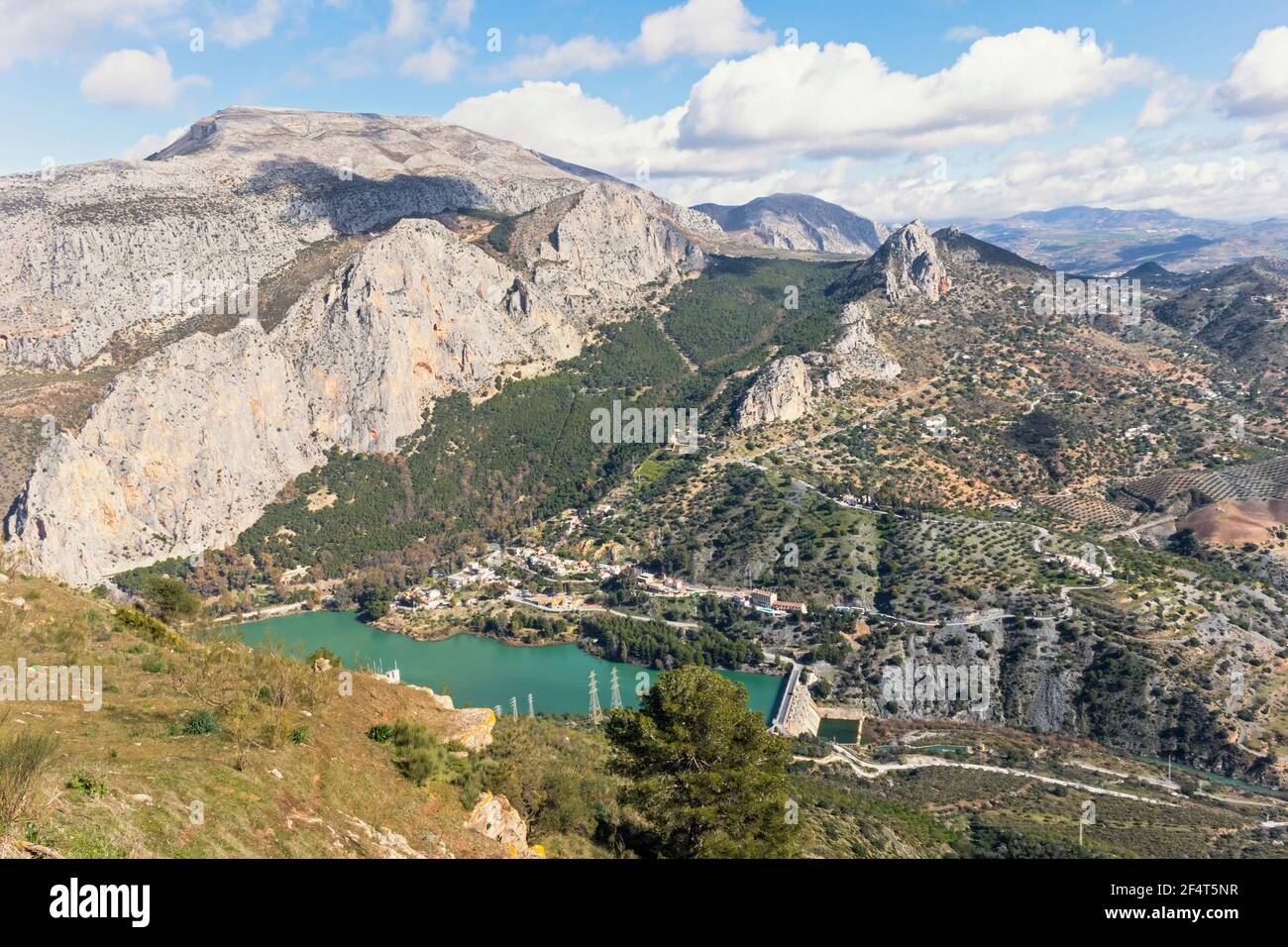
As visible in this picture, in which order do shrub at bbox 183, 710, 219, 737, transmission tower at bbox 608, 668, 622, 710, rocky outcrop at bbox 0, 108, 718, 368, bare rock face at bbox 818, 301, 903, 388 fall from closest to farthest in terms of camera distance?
1. shrub at bbox 183, 710, 219, 737
2. transmission tower at bbox 608, 668, 622, 710
3. rocky outcrop at bbox 0, 108, 718, 368
4. bare rock face at bbox 818, 301, 903, 388

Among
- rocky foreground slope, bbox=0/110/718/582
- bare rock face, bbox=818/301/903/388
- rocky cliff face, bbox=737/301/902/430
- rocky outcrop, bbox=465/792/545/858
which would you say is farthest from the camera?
bare rock face, bbox=818/301/903/388

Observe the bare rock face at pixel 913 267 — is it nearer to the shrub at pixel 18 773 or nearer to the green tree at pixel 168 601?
the green tree at pixel 168 601

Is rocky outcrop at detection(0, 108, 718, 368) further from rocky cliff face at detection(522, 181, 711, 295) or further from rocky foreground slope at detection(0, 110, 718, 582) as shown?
rocky cliff face at detection(522, 181, 711, 295)

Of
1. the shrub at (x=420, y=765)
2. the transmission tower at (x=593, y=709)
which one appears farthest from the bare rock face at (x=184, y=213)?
the shrub at (x=420, y=765)

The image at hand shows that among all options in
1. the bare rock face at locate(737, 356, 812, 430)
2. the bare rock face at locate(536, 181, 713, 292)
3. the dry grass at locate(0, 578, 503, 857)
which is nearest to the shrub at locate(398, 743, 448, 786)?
the dry grass at locate(0, 578, 503, 857)

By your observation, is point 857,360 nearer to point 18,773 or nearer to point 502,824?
point 502,824
